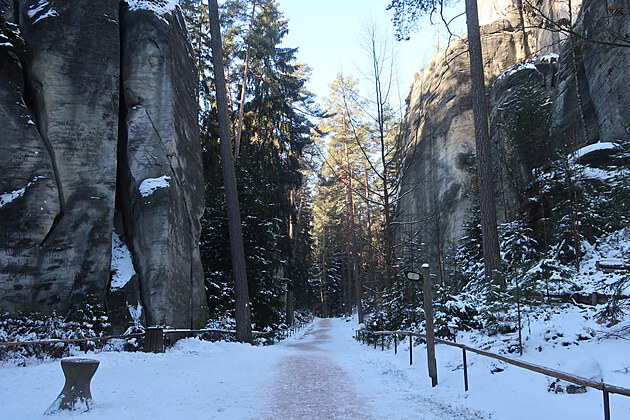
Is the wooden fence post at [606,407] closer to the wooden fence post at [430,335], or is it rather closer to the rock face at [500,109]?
the wooden fence post at [430,335]

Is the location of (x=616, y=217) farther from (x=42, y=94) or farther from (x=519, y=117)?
(x=42, y=94)

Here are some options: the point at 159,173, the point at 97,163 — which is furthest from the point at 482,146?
the point at 97,163

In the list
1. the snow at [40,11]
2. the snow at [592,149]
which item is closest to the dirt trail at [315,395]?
the snow at [592,149]

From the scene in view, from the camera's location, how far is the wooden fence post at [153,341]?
10758 millimetres

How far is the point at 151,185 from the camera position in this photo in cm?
1330

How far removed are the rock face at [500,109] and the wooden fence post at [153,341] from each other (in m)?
8.42

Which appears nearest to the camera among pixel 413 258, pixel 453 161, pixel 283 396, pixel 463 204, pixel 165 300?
pixel 283 396

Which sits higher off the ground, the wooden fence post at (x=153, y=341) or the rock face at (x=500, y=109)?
the rock face at (x=500, y=109)

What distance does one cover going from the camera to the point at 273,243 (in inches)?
866

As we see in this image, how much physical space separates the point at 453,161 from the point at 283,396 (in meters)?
19.7

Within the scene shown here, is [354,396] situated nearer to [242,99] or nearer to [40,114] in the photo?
[40,114]

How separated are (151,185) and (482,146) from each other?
10169mm

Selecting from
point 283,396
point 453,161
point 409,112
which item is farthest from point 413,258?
point 409,112

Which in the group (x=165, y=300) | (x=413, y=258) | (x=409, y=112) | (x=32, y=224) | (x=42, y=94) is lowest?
(x=165, y=300)
